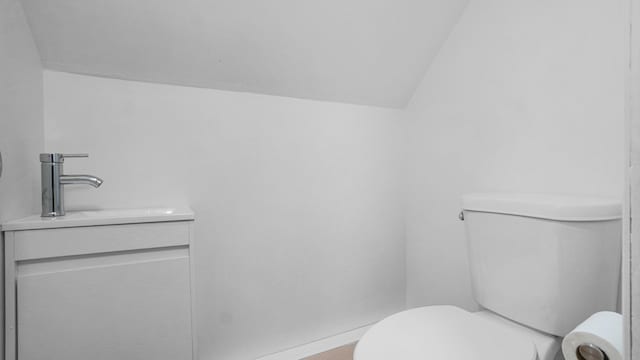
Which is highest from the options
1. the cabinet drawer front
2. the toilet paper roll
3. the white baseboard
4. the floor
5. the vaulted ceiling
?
the vaulted ceiling

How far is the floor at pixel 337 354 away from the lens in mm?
1421

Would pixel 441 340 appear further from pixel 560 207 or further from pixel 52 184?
pixel 52 184

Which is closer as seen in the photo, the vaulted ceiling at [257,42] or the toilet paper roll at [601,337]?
the toilet paper roll at [601,337]

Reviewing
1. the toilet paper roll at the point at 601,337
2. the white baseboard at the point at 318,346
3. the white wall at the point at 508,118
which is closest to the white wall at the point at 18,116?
the white baseboard at the point at 318,346

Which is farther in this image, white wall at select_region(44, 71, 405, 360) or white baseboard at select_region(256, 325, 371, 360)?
white baseboard at select_region(256, 325, 371, 360)

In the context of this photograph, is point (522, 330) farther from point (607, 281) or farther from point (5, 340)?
point (5, 340)

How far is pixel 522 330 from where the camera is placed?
38.6 inches

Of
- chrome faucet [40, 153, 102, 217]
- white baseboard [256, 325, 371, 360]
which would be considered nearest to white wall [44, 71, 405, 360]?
white baseboard [256, 325, 371, 360]

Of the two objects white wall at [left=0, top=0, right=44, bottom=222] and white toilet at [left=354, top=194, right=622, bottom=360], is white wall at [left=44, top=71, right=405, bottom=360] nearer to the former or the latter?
white wall at [left=0, top=0, right=44, bottom=222]

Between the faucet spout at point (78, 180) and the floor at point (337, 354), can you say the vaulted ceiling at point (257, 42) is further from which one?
the floor at point (337, 354)

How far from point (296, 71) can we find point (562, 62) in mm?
947

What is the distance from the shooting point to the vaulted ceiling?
3.42ft

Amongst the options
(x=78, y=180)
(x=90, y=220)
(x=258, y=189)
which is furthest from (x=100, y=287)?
(x=258, y=189)

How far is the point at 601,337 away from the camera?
0.68 m
